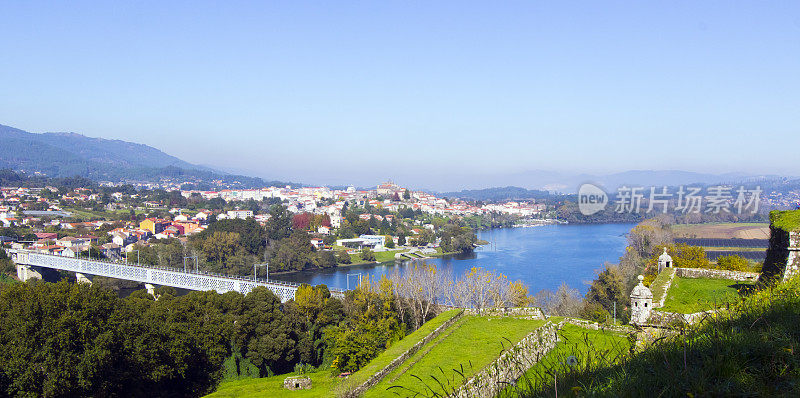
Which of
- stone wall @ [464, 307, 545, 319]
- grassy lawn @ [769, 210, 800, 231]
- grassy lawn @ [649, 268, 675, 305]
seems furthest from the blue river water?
grassy lawn @ [769, 210, 800, 231]

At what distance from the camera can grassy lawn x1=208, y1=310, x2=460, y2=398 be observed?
4616 mm

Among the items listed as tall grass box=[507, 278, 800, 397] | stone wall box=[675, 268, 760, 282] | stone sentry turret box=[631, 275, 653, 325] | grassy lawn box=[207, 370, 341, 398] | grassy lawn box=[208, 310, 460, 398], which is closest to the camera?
tall grass box=[507, 278, 800, 397]

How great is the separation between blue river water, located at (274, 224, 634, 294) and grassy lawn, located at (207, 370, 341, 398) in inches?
457

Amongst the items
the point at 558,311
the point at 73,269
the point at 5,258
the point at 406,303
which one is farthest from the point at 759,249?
the point at 5,258

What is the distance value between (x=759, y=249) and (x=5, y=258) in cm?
3459

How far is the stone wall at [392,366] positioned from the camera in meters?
4.05

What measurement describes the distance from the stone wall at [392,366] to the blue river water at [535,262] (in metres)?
14.9

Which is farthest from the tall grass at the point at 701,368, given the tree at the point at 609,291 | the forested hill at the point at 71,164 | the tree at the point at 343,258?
the forested hill at the point at 71,164

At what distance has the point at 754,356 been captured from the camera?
68.4 inches

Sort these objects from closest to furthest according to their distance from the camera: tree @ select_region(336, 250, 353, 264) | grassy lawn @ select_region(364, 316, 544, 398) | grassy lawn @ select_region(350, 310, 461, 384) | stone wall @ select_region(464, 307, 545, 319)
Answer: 1. grassy lawn @ select_region(364, 316, 544, 398)
2. grassy lawn @ select_region(350, 310, 461, 384)
3. stone wall @ select_region(464, 307, 545, 319)
4. tree @ select_region(336, 250, 353, 264)

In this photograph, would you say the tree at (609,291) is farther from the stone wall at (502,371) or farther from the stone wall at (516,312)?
the stone wall at (502,371)

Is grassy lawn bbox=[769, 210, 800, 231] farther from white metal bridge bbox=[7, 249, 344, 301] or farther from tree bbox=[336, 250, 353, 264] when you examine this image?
tree bbox=[336, 250, 353, 264]

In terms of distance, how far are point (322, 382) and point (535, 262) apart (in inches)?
796

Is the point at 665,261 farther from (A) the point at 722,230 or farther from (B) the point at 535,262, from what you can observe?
(A) the point at 722,230
